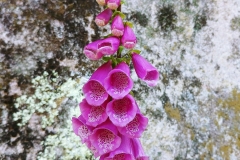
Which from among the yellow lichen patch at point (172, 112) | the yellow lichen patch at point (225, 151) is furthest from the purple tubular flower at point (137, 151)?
the yellow lichen patch at point (225, 151)

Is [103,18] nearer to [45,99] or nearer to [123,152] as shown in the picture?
[123,152]

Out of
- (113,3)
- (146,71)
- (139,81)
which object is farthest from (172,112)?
(113,3)

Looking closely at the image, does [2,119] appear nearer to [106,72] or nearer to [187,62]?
[106,72]

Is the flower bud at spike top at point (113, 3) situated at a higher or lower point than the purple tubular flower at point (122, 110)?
higher

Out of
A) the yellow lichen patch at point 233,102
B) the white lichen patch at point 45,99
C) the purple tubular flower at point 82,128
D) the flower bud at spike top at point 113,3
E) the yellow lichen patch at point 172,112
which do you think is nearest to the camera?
the flower bud at spike top at point 113,3

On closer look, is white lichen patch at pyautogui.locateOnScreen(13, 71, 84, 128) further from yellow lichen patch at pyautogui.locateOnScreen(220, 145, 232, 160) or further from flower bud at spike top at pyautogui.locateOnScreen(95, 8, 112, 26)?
yellow lichen patch at pyautogui.locateOnScreen(220, 145, 232, 160)

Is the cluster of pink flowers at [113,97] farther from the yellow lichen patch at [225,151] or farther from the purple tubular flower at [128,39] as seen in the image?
the yellow lichen patch at [225,151]

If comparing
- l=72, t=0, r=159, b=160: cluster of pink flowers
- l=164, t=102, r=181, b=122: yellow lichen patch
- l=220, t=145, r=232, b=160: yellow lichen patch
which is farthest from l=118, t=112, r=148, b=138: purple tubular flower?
l=220, t=145, r=232, b=160: yellow lichen patch

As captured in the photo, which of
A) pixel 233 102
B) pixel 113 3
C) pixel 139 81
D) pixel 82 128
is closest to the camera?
pixel 113 3
